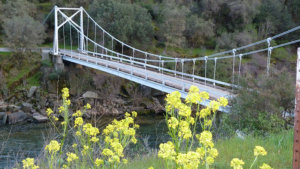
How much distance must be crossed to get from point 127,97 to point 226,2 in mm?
15082

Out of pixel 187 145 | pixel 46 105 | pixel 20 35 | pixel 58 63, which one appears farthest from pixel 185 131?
pixel 20 35

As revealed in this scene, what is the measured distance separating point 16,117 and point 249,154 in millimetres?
14310

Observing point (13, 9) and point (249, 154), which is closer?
point (249, 154)

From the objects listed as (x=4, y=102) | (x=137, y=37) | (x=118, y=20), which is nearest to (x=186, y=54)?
(x=137, y=37)

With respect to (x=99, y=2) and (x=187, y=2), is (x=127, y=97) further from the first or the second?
(x=187, y=2)

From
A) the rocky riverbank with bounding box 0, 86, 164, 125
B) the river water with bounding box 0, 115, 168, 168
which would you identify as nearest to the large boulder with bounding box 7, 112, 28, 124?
the rocky riverbank with bounding box 0, 86, 164, 125

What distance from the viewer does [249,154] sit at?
4.14 m

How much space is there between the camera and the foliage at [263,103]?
7.16 metres

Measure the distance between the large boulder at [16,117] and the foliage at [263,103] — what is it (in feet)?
38.0

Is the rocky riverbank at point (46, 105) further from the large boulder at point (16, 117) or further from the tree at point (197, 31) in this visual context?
the tree at point (197, 31)

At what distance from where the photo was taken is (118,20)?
23.9m

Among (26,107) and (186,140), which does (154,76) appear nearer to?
(26,107)

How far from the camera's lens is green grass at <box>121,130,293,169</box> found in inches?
151

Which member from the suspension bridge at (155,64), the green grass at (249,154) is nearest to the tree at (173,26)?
the suspension bridge at (155,64)
